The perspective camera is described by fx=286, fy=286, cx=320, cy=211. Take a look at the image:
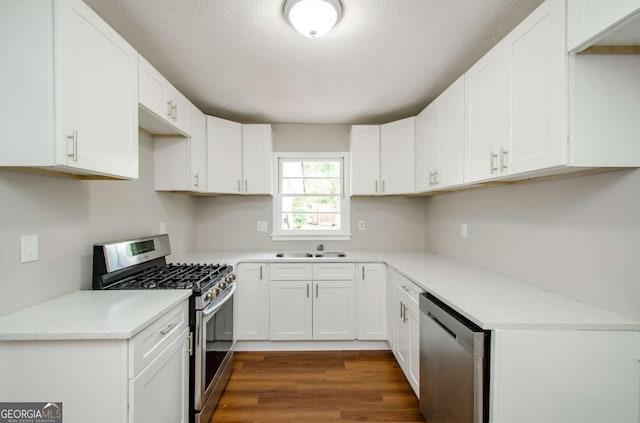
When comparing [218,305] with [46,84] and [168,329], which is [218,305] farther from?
[46,84]

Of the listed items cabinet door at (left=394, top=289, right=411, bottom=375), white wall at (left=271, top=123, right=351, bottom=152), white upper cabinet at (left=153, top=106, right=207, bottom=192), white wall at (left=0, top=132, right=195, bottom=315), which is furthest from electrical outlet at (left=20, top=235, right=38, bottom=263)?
white wall at (left=271, top=123, right=351, bottom=152)

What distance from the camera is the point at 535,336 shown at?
1.17m

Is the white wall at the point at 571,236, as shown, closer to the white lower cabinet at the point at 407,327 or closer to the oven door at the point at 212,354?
the white lower cabinet at the point at 407,327

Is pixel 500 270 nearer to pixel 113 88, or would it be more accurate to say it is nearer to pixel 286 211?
pixel 286 211

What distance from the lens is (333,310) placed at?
2.79 metres

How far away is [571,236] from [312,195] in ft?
7.91

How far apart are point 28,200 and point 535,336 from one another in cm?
Result: 232

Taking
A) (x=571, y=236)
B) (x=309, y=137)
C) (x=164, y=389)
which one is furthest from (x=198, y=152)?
(x=571, y=236)

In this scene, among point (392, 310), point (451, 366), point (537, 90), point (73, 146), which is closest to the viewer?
point (73, 146)

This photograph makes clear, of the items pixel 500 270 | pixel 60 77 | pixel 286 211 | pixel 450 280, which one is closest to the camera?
pixel 60 77

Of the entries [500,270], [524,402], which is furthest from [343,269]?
[524,402]

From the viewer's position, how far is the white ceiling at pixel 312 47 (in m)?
1.52

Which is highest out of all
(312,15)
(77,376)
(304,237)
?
(312,15)
